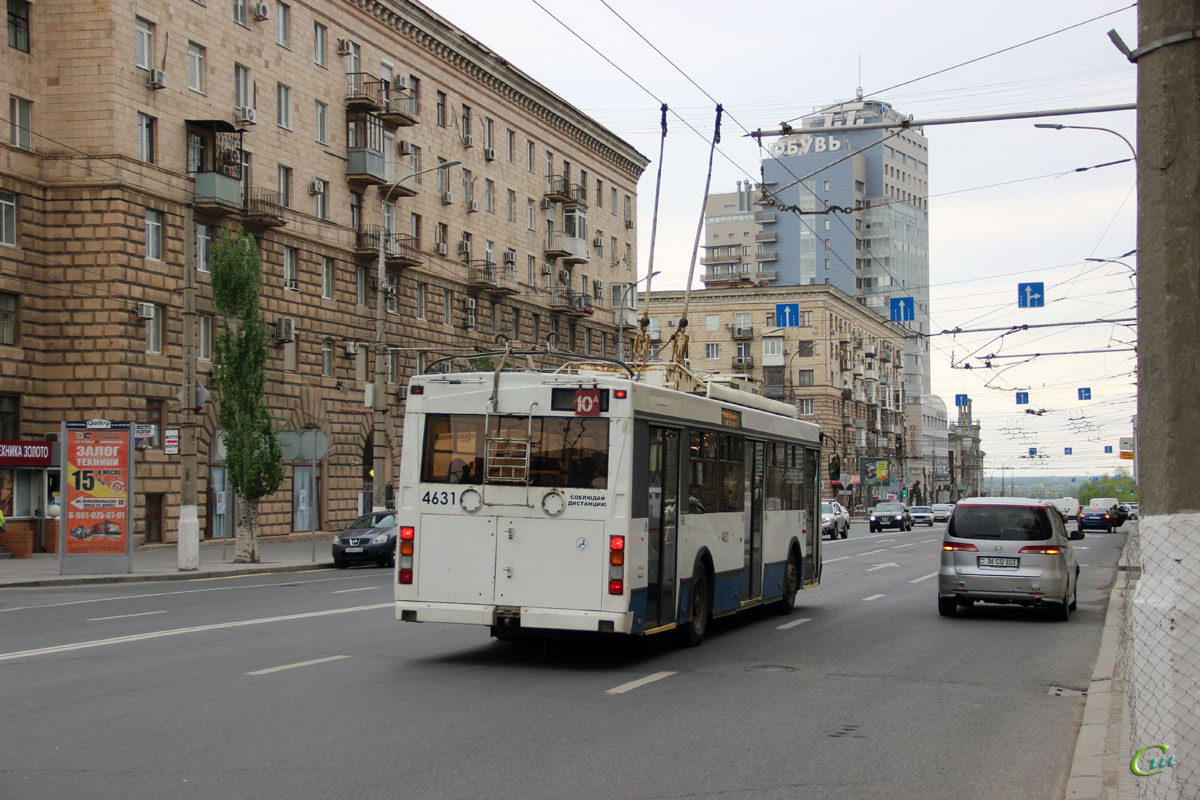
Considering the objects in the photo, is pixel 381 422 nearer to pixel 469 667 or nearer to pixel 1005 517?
pixel 1005 517

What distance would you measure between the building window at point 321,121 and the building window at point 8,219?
12138 millimetres

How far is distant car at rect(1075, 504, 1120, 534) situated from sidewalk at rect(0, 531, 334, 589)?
48166mm

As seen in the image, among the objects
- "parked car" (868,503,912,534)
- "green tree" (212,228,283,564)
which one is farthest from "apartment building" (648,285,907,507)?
"green tree" (212,228,283,564)

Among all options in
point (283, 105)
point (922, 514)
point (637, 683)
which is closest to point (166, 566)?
point (283, 105)

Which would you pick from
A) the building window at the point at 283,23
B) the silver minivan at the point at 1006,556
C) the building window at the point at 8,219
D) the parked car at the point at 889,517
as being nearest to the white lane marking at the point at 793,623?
the silver minivan at the point at 1006,556

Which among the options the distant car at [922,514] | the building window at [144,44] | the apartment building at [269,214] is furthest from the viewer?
the distant car at [922,514]

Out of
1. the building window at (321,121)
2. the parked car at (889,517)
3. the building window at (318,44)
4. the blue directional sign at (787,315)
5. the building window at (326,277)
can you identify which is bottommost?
the parked car at (889,517)

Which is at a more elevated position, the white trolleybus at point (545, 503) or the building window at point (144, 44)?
the building window at point (144, 44)

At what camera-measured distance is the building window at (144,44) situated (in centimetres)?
3622

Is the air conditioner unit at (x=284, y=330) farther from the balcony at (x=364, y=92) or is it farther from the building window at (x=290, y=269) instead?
the balcony at (x=364, y=92)

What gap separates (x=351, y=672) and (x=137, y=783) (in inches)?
176

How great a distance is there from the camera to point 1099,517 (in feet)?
238

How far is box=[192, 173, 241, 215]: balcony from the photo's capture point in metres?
37.5

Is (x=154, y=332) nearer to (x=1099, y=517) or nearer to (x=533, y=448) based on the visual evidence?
(x=533, y=448)
